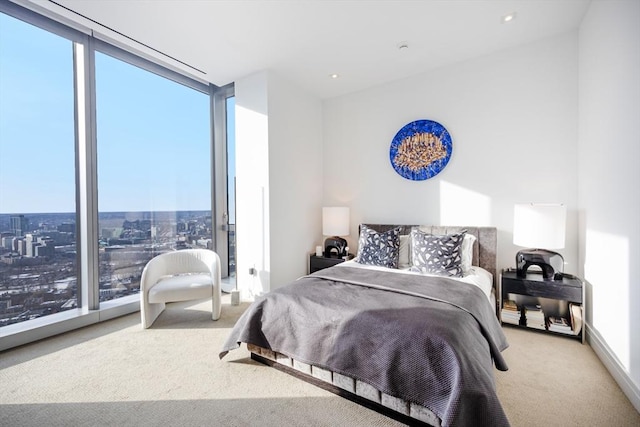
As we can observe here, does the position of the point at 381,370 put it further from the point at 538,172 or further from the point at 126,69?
the point at 126,69

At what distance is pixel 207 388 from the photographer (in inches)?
73.2

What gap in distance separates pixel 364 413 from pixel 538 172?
9.45 feet

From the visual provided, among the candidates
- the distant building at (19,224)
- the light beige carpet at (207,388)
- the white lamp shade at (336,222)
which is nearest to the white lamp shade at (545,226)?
the light beige carpet at (207,388)

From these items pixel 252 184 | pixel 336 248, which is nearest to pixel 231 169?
pixel 252 184

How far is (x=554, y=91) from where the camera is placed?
9.16ft

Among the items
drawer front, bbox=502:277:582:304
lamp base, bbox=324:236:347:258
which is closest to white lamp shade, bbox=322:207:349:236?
lamp base, bbox=324:236:347:258

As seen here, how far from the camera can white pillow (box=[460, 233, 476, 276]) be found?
269 cm

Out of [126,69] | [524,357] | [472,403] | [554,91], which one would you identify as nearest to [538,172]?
[554,91]

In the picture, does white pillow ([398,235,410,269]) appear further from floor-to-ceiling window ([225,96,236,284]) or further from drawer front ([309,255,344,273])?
floor-to-ceiling window ([225,96,236,284])

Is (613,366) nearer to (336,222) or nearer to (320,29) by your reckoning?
(336,222)

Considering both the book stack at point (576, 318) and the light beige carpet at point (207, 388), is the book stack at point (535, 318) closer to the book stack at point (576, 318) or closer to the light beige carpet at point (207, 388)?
the light beige carpet at point (207, 388)

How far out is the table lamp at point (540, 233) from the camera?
7.92 ft

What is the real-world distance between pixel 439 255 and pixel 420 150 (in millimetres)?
1504

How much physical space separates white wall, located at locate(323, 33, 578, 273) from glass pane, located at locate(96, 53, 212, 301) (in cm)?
216
